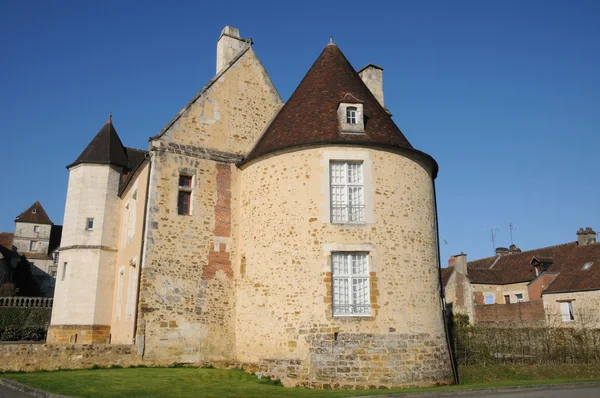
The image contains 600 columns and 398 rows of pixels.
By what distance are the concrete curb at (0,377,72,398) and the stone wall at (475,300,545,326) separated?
1144 inches

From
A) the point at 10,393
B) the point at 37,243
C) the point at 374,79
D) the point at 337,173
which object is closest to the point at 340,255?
the point at 337,173

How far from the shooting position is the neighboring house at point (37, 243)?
2297 inches

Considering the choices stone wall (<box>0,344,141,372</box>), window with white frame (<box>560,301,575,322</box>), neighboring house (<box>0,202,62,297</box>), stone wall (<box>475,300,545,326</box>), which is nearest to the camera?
stone wall (<box>0,344,141,372</box>)

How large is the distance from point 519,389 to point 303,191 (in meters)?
7.78

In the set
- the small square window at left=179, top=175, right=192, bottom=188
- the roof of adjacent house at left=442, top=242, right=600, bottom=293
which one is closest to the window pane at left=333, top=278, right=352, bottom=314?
the small square window at left=179, top=175, right=192, bottom=188

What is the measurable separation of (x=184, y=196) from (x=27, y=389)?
25.2 feet

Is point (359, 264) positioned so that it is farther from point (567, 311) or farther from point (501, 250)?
point (501, 250)

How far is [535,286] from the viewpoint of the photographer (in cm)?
3494

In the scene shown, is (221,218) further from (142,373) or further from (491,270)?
(491,270)

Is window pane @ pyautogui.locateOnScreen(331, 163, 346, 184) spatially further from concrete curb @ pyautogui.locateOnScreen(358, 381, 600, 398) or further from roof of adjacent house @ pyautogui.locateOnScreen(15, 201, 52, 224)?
roof of adjacent house @ pyautogui.locateOnScreen(15, 201, 52, 224)

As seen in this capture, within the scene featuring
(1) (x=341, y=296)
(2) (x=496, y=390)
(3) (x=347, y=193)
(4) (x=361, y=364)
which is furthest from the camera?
(3) (x=347, y=193)

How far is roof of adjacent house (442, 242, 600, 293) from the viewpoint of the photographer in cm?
3077

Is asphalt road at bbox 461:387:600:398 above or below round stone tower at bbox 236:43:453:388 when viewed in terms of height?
below

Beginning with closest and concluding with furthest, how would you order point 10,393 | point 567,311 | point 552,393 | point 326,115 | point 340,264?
point 10,393 < point 552,393 < point 340,264 < point 326,115 < point 567,311
